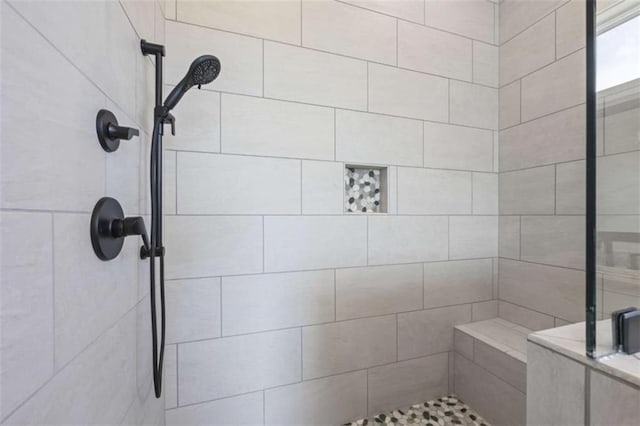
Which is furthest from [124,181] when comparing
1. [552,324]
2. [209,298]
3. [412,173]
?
[552,324]

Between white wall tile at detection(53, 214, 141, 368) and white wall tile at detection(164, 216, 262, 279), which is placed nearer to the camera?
white wall tile at detection(53, 214, 141, 368)

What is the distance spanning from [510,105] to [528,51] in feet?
0.99

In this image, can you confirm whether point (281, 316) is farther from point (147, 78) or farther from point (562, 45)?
point (562, 45)

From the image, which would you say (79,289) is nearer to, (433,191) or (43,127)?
(43,127)

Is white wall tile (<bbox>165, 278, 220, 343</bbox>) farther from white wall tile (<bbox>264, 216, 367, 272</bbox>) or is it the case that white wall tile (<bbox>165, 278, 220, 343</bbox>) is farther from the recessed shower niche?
the recessed shower niche

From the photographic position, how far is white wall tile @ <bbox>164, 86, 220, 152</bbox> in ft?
3.89

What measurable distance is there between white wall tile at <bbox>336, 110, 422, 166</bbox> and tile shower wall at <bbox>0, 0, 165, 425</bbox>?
931mm

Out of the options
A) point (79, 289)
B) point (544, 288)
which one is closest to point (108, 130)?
point (79, 289)

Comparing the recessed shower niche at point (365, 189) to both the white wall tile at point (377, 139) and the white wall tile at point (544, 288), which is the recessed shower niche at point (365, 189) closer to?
the white wall tile at point (377, 139)

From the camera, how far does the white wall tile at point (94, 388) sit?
436 millimetres

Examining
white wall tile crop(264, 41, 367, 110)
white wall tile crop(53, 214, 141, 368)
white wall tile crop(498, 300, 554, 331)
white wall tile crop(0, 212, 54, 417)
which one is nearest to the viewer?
white wall tile crop(0, 212, 54, 417)

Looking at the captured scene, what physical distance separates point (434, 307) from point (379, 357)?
44 cm

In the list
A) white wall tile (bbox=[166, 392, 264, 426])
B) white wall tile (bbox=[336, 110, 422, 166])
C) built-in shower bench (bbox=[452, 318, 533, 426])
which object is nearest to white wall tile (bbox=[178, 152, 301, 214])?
white wall tile (bbox=[336, 110, 422, 166])

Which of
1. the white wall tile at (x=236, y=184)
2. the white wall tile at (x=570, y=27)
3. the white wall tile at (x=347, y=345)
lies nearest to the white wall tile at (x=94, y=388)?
the white wall tile at (x=236, y=184)
